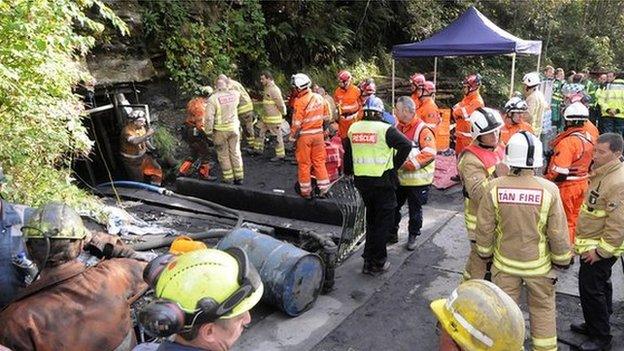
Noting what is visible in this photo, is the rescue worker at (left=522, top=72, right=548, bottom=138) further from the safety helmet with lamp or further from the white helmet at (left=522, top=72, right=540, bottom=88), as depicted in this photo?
the safety helmet with lamp

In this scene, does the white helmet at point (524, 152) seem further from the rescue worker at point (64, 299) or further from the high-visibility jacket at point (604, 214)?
the rescue worker at point (64, 299)

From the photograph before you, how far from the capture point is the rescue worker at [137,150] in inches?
331

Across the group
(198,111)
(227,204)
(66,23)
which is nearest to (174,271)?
(66,23)

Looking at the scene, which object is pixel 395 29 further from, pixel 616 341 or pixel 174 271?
pixel 174 271

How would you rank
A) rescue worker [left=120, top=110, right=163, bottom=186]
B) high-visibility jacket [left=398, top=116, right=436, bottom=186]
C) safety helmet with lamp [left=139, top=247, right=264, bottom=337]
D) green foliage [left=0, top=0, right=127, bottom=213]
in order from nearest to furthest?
safety helmet with lamp [left=139, top=247, right=264, bottom=337] < green foliage [left=0, top=0, right=127, bottom=213] < high-visibility jacket [left=398, top=116, right=436, bottom=186] < rescue worker [left=120, top=110, right=163, bottom=186]

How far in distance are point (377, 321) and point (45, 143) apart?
153 inches

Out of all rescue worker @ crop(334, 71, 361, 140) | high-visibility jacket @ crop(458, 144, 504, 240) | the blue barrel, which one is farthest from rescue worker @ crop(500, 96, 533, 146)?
rescue worker @ crop(334, 71, 361, 140)

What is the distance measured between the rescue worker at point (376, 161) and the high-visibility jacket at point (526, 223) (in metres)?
1.60

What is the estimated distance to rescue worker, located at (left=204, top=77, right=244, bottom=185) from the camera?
7.65 metres

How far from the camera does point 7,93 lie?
188 inches

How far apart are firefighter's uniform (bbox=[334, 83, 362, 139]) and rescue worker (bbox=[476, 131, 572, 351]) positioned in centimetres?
612

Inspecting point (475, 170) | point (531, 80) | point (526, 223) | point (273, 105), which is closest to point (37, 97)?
point (475, 170)

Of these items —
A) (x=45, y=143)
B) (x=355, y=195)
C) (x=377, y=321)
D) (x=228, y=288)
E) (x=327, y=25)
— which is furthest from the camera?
(x=327, y=25)

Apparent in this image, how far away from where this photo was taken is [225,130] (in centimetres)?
772
